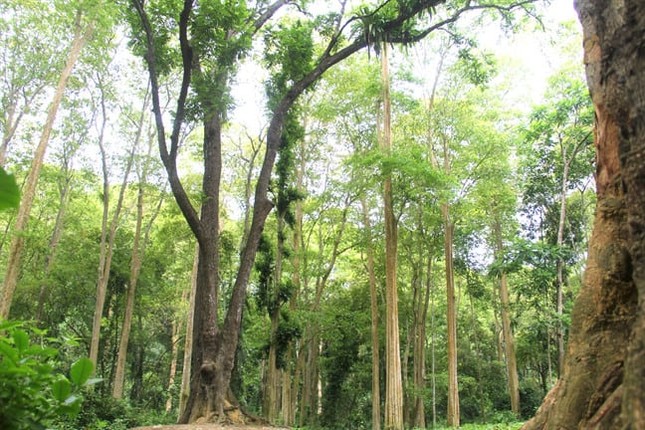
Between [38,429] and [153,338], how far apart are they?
2197 centimetres

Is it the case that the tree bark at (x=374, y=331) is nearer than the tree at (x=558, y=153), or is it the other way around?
the tree at (x=558, y=153)

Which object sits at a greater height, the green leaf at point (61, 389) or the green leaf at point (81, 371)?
the green leaf at point (81, 371)

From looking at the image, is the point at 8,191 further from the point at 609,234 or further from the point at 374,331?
the point at 374,331

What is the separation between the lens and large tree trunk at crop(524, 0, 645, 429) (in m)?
1.68

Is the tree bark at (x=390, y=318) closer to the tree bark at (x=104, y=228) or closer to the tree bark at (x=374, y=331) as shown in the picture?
the tree bark at (x=374, y=331)

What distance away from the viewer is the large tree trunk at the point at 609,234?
66.1 inches

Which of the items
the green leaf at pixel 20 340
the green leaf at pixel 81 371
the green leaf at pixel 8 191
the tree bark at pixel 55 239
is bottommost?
the green leaf at pixel 81 371

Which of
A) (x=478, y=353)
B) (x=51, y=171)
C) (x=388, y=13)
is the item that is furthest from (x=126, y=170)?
→ (x=478, y=353)

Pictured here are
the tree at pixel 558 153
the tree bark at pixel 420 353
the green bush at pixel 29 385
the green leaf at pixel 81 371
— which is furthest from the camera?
the tree bark at pixel 420 353

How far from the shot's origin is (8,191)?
786mm

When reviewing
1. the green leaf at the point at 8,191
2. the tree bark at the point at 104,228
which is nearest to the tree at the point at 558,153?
the green leaf at the point at 8,191

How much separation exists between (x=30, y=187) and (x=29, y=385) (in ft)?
38.1

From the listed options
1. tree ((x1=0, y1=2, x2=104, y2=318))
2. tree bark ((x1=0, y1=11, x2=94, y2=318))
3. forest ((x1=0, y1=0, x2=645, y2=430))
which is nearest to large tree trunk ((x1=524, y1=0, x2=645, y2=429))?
forest ((x1=0, y1=0, x2=645, y2=430))

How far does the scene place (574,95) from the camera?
397 inches
